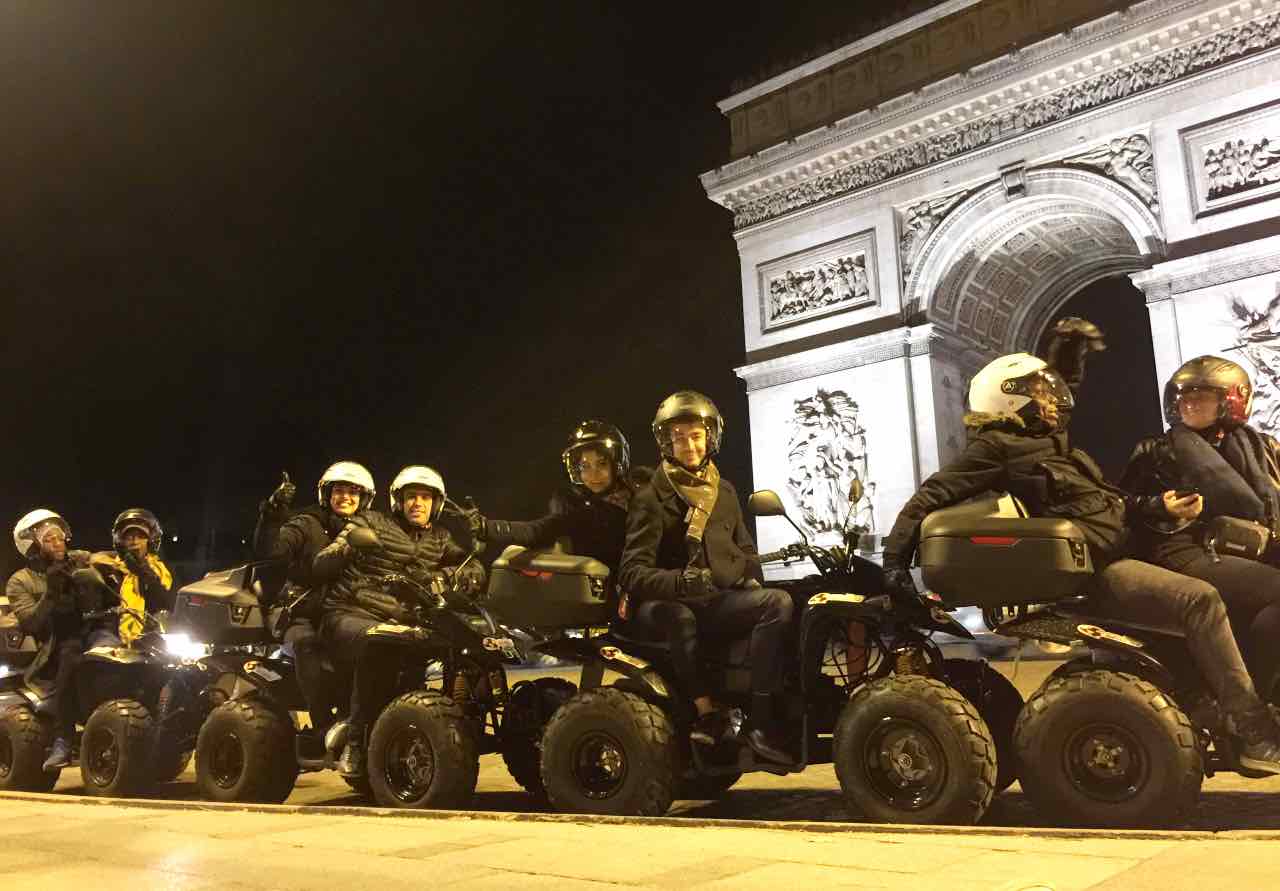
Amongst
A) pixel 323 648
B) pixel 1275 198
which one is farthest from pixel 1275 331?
pixel 323 648

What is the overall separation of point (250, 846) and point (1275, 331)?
49.8 ft

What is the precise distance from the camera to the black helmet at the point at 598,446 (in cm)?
570

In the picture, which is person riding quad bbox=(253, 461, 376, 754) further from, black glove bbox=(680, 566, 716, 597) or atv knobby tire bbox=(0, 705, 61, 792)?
black glove bbox=(680, 566, 716, 597)

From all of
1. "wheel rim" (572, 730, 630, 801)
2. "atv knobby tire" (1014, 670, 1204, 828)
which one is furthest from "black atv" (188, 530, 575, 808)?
"atv knobby tire" (1014, 670, 1204, 828)

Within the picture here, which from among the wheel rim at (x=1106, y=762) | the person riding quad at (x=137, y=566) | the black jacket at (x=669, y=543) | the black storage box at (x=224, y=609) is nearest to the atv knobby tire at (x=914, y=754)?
the wheel rim at (x=1106, y=762)

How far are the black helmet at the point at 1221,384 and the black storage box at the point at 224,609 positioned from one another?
513cm

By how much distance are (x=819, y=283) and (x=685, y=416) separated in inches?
617

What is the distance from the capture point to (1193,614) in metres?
4.07

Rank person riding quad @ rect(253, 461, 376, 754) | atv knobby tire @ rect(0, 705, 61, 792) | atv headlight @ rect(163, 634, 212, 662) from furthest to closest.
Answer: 1. atv knobby tire @ rect(0, 705, 61, 792)
2. atv headlight @ rect(163, 634, 212, 662)
3. person riding quad @ rect(253, 461, 376, 754)

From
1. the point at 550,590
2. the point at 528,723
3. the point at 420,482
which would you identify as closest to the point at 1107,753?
the point at 550,590

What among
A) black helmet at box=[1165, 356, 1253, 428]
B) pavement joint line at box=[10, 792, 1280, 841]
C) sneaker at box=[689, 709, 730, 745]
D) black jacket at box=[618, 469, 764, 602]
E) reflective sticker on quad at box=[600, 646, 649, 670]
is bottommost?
pavement joint line at box=[10, 792, 1280, 841]

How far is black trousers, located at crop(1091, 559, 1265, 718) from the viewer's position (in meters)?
3.98

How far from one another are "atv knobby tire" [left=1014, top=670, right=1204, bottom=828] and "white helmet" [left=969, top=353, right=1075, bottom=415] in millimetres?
1170

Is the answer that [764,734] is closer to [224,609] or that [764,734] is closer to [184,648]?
[224,609]
